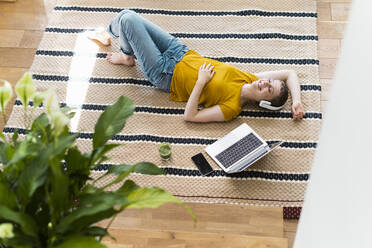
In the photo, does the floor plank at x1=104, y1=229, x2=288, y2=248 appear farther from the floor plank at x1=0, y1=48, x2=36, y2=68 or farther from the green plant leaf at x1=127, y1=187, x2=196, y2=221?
the floor plank at x1=0, y1=48, x2=36, y2=68

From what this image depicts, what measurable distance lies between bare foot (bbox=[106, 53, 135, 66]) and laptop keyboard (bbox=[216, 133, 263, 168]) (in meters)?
0.84

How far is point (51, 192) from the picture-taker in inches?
37.4

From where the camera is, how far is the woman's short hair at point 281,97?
2.33 m

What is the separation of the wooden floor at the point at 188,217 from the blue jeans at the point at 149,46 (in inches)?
27.5

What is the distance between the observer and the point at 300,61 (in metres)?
2.65

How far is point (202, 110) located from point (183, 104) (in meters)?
0.16

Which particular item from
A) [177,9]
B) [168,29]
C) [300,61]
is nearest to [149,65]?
[168,29]

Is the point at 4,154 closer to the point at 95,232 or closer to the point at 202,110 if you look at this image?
the point at 95,232

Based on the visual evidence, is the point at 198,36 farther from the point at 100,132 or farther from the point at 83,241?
the point at 83,241

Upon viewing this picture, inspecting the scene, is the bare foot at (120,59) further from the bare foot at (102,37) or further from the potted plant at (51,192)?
the potted plant at (51,192)

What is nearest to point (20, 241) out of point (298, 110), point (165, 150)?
point (165, 150)

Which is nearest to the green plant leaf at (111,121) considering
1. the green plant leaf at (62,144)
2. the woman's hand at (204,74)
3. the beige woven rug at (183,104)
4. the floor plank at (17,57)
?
the green plant leaf at (62,144)

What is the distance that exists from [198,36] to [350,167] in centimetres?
221

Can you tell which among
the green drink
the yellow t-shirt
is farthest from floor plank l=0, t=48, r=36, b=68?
the green drink
